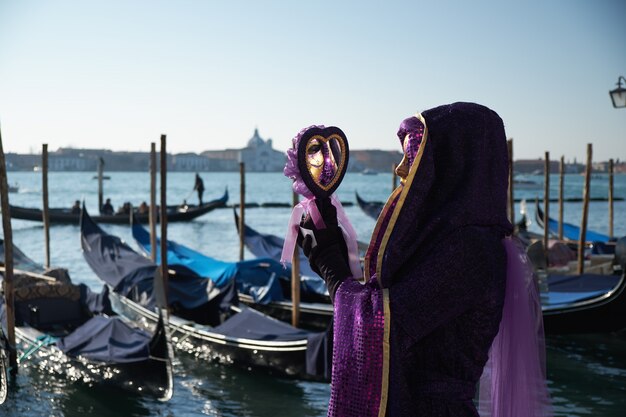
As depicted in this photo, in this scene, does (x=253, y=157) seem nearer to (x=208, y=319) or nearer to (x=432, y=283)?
(x=208, y=319)

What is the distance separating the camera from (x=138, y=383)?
17.2 feet

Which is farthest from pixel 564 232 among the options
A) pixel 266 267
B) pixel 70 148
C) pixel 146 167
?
pixel 70 148

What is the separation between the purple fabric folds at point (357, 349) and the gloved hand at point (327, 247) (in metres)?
0.02

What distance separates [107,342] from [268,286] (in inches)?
95.7

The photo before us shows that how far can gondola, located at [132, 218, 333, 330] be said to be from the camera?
7379 mm

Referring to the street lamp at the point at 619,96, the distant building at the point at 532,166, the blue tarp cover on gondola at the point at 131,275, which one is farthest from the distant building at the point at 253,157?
the street lamp at the point at 619,96

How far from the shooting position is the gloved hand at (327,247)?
1176mm

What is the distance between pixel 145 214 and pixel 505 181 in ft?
68.7

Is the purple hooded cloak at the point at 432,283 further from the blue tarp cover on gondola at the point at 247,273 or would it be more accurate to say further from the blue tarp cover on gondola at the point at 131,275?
the blue tarp cover on gondola at the point at 247,273

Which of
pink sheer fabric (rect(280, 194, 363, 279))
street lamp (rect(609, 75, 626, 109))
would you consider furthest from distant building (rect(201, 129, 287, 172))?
pink sheer fabric (rect(280, 194, 363, 279))

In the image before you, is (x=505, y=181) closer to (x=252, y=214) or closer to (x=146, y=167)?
(x=252, y=214)

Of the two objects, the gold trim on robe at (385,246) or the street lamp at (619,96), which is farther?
the street lamp at (619,96)

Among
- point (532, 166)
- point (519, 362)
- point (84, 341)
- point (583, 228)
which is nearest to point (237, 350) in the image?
point (84, 341)

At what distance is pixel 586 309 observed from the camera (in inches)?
273
